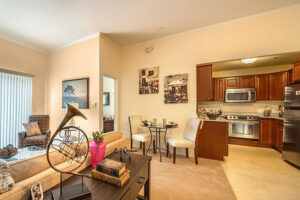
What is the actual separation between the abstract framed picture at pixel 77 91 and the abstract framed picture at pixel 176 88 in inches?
86.0

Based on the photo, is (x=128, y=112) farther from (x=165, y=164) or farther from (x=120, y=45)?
(x=120, y=45)

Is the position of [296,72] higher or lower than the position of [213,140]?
higher

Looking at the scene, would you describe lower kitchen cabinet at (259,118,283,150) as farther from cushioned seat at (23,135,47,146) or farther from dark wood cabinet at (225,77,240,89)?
cushioned seat at (23,135,47,146)

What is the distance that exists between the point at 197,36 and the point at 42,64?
4883 millimetres

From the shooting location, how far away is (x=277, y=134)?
3057 millimetres

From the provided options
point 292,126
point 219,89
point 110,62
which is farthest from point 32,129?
point 292,126

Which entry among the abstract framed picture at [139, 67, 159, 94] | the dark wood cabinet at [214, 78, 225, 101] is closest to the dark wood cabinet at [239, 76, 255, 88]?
the dark wood cabinet at [214, 78, 225, 101]

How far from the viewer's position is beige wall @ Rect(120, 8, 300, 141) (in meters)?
2.30

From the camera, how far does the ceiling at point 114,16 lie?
82.5 inches

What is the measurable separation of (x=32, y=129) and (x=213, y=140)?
4.60 metres

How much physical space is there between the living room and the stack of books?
0.54ft

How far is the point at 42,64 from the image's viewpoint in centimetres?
378

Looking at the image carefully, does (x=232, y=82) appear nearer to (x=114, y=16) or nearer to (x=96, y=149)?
(x=114, y=16)

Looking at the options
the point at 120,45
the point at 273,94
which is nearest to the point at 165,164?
the point at 120,45
